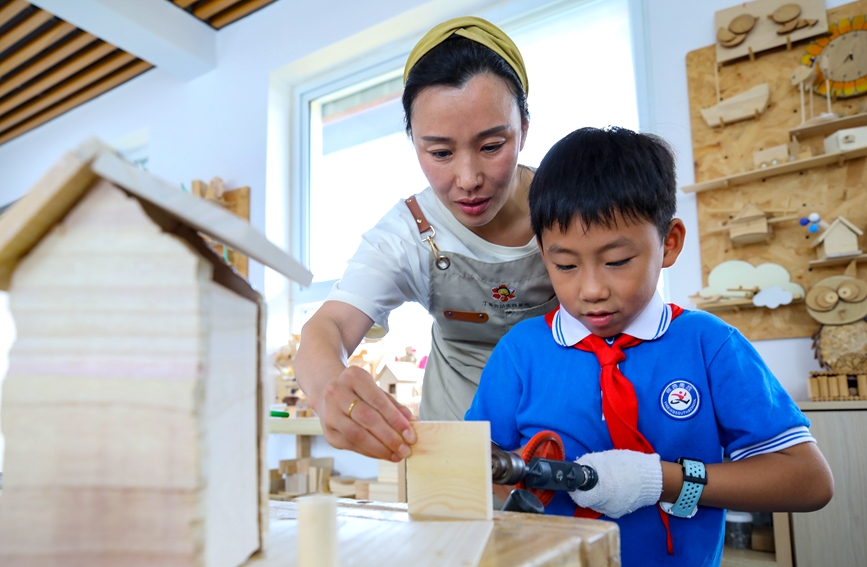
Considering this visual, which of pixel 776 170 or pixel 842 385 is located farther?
pixel 776 170

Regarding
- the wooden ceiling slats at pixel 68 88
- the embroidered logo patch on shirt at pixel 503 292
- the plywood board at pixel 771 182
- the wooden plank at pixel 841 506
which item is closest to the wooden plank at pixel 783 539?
the wooden plank at pixel 841 506

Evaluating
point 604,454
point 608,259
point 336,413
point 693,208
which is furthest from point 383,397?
point 693,208

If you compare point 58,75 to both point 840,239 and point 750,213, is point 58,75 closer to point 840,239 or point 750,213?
point 750,213

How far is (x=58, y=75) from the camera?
429cm

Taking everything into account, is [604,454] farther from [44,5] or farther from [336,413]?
[44,5]

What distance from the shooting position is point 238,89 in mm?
3855

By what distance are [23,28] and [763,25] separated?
4055mm

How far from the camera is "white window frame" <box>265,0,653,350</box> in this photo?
10.9 feet

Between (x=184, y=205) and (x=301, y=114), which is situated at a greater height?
(x=301, y=114)

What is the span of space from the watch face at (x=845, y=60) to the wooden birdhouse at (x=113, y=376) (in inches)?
91.8

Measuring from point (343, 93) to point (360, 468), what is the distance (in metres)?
2.19

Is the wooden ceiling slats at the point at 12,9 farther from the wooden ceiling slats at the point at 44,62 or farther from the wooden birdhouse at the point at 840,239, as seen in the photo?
the wooden birdhouse at the point at 840,239

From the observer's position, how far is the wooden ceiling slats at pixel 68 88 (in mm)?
4191

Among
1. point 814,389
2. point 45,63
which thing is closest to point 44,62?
point 45,63
